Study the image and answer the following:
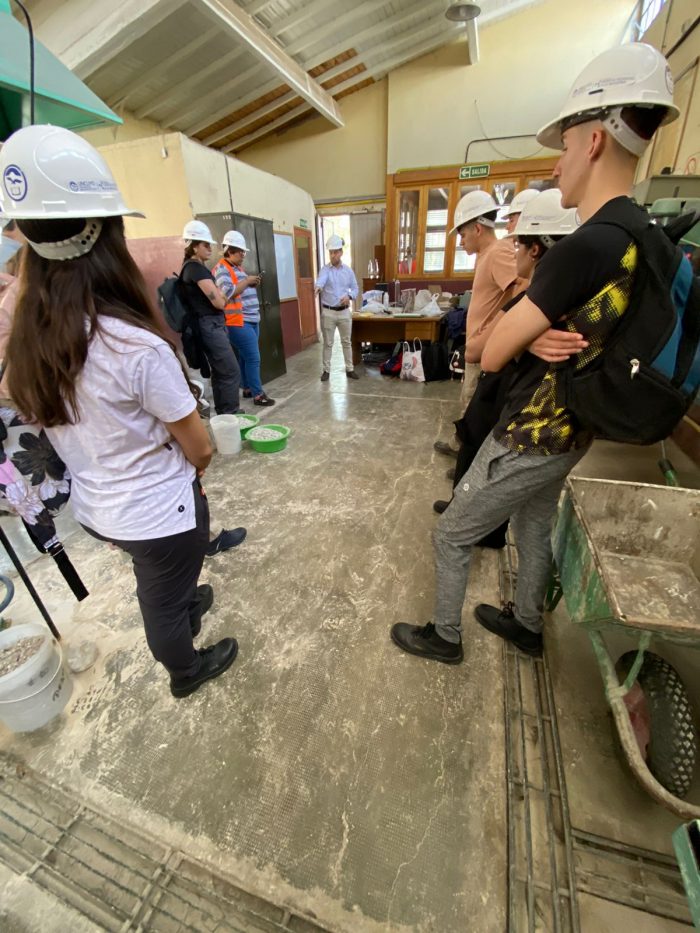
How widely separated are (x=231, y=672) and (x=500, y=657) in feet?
3.31

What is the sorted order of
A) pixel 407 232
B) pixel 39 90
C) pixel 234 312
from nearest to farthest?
1. pixel 39 90
2. pixel 234 312
3. pixel 407 232

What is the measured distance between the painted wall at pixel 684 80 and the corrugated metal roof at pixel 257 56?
Result: 9.31 ft

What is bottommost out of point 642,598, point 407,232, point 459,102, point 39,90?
point 642,598

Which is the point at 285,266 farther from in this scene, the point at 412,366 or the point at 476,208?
the point at 476,208

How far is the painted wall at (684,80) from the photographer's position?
3317 millimetres

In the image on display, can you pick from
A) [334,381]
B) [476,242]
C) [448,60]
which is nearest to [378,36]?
[448,60]

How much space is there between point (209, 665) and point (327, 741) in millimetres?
492

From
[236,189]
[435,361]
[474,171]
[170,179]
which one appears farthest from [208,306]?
[474,171]

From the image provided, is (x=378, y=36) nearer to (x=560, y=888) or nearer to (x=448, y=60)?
(x=448, y=60)

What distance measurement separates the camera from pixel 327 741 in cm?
127

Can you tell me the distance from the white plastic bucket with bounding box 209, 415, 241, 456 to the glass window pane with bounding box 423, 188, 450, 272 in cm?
543

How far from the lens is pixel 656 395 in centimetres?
86

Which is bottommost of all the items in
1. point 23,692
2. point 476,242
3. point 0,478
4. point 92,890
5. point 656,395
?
point 92,890

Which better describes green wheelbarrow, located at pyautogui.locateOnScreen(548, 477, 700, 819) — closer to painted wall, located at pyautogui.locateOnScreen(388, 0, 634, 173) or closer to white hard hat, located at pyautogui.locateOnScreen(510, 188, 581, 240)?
white hard hat, located at pyautogui.locateOnScreen(510, 188, 581, 240)
